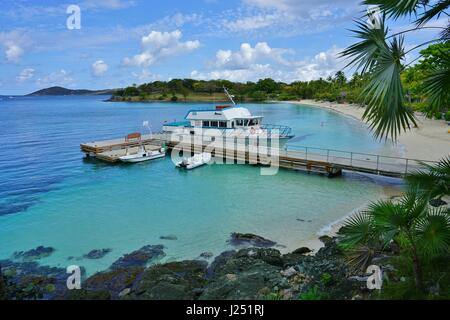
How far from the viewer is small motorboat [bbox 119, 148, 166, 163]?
88.0ft

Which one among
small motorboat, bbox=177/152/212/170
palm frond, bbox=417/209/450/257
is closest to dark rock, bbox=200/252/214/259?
palm frond, bbox=417/209/450/257

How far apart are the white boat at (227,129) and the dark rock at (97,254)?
1899 cm

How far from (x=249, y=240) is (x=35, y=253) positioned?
8.08 meters

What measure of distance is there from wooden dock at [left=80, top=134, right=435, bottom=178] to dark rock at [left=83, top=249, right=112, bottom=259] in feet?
46.7

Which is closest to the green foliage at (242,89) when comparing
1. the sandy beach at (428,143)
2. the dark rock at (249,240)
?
the sandy beach at (428,143)

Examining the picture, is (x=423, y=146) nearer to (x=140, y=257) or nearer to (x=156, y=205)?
(x=156, y=205)

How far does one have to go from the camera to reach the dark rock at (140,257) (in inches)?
440

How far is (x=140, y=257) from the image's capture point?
38.1ft

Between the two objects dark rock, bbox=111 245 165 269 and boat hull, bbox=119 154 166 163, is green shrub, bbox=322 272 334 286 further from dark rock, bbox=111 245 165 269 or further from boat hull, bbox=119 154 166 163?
boat hull, bbox=119 154 166 163

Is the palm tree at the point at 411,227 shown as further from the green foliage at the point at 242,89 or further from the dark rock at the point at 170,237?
the green foliage at the point at 242,89

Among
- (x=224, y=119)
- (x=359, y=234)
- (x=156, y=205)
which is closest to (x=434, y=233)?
(x=359, y=234)
